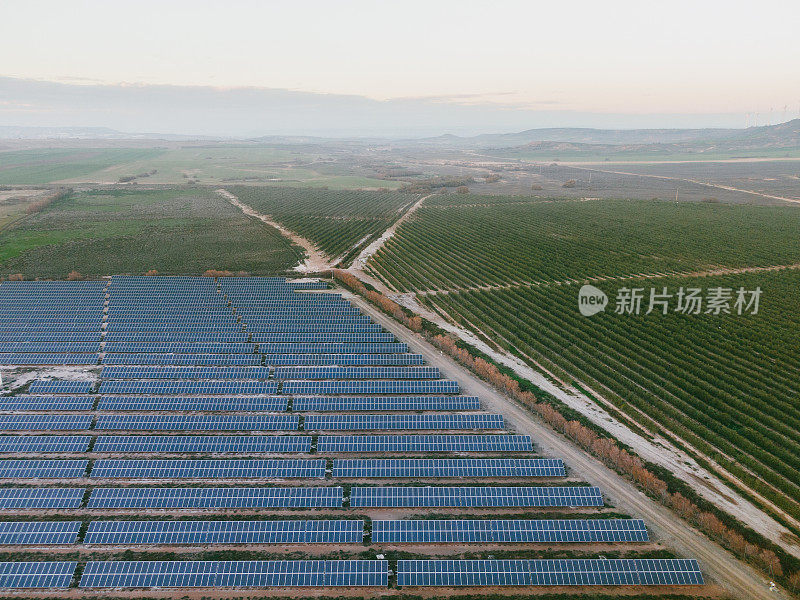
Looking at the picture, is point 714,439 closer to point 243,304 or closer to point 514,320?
point 514,320

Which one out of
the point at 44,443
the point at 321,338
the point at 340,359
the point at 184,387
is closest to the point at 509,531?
the point at 340,359

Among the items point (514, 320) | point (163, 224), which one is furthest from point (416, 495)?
point (163, 224)

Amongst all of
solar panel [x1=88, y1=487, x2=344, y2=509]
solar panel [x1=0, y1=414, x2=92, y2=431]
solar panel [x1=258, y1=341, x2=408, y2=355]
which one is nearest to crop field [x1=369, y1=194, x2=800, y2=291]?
solar panel [x1=258, y1=341, x2=408, y2=355]

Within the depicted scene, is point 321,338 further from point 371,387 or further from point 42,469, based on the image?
point 42,469

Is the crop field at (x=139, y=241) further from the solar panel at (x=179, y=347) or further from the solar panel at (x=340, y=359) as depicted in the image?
the solar panel at (x=340, y=359)

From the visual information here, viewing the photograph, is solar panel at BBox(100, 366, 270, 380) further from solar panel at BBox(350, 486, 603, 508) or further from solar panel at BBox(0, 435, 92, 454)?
solar panel at BBox(350, 486, 603, 508)
